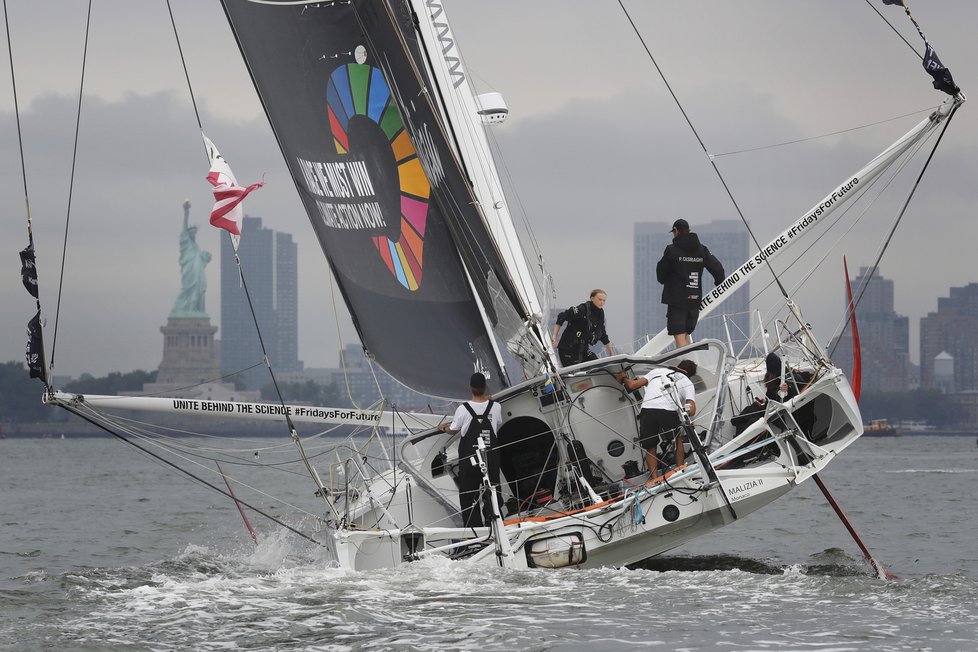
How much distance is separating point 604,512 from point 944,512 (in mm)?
12386

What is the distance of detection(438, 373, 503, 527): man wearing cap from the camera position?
33.8ft

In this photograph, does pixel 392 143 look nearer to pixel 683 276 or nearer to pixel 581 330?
pixel 581 330

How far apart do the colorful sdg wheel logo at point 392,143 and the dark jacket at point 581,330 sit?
1455 mm

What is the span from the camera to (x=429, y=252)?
11281mm

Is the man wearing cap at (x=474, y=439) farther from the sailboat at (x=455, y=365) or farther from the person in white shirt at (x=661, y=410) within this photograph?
the person in white shirt at (x=661, y=410)

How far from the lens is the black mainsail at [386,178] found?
10836mm

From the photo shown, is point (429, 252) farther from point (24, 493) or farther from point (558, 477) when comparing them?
point (24, 493)

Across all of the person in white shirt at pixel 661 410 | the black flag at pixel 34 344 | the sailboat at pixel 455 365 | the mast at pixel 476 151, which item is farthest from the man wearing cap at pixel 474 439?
the black flag at pixel 34 344

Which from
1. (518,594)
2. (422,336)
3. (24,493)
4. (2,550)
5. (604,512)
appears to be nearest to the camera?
(518,594)

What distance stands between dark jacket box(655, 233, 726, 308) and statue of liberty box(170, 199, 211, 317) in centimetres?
11005

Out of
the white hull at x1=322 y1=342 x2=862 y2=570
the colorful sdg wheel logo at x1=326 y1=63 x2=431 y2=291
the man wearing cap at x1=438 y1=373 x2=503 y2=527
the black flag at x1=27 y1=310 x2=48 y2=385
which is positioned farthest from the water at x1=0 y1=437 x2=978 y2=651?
the colorful sdg wheel logo at x1=326 y1=63 x2=431 y2=291

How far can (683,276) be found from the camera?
1182 centimetres

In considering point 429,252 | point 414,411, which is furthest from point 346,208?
point 414,411

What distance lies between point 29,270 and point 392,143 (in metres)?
3.14
